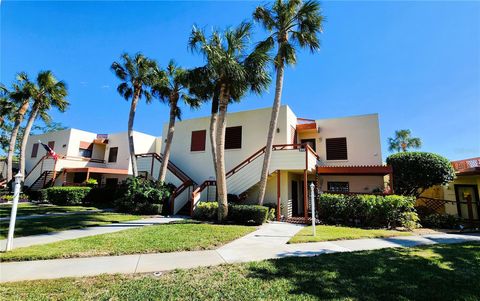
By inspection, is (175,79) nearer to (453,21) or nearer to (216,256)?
(216,256)

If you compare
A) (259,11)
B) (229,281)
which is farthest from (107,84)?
(229,281)

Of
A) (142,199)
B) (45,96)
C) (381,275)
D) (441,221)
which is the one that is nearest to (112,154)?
(45,96)

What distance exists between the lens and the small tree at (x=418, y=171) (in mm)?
13656

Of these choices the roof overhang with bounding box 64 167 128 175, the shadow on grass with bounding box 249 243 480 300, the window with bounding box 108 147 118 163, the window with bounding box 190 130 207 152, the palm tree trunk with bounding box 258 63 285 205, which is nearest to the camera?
the shadow on grass with bounding box 249 243 480 300

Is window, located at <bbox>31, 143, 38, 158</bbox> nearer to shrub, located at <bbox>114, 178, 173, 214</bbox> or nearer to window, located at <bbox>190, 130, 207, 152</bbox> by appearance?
shrub, located at <bbox>114, 178, 173, 214</bbox>

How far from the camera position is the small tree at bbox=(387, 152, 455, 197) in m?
13.7

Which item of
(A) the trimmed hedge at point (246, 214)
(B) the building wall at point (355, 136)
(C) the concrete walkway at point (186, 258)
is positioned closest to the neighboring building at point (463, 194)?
(B) the building wall at point (355, 136)

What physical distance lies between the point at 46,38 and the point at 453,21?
19123 mm

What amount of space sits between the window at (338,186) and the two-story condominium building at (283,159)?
62 millimetres

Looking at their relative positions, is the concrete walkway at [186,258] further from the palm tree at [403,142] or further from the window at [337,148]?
the palm tree at [403,142]

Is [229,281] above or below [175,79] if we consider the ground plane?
below

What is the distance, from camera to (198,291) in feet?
12.4

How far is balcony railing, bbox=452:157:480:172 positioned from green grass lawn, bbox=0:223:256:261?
49.7ft

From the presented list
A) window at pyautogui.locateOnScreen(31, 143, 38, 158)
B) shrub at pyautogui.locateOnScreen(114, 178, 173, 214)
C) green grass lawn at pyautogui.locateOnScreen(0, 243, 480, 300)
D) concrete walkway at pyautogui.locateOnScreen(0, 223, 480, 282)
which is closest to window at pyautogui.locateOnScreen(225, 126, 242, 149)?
shrub at pyautogui.locateOnScreen(114, 178, 173, 214)
